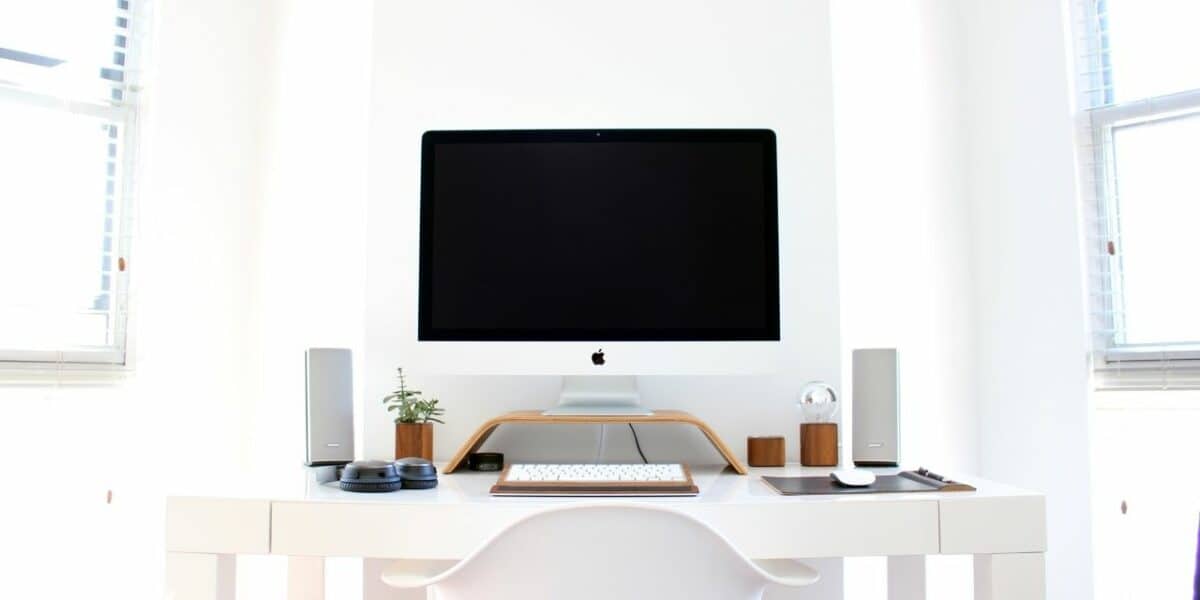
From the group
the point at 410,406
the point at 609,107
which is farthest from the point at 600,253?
the point at 410,406

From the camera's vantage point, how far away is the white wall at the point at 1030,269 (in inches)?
87.4

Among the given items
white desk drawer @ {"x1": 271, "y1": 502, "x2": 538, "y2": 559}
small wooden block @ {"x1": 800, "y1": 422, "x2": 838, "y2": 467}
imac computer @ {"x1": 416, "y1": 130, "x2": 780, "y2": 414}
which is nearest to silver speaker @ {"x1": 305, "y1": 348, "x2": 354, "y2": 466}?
imac computer @ {"x1": 416, "y1": 130, "x2": 780, "y2": 414}

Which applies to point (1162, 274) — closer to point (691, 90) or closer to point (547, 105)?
point (691, 90)

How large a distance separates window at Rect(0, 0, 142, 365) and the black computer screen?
1023mm

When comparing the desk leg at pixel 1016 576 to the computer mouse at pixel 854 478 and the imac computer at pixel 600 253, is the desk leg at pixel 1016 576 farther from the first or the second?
the imac computer at pixel 600 253

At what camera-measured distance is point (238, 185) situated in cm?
260

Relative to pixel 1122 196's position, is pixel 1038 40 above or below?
above

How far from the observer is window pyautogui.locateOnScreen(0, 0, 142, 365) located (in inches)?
88.5

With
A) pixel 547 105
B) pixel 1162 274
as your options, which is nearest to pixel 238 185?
pixel 547 105

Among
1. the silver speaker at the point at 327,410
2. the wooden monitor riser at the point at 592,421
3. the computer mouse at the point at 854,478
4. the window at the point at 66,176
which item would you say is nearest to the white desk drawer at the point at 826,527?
the computer mouse at the point at 854,478

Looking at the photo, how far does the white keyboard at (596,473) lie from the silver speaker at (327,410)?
459mm

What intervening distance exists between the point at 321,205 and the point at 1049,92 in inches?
79.7

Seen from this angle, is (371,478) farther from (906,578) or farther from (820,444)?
(906,578)

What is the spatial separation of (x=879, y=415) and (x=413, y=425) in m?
1.08
